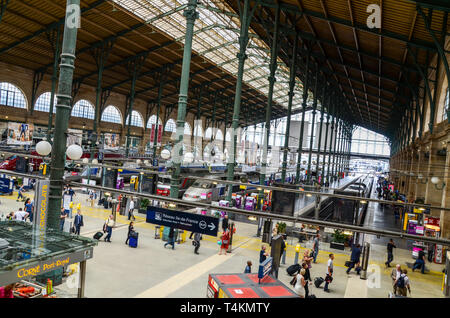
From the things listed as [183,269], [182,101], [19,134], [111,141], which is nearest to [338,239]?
[183,269]

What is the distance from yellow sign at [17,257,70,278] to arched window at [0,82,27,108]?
3144 centimetres

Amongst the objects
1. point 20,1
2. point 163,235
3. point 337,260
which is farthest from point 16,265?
point 20,1

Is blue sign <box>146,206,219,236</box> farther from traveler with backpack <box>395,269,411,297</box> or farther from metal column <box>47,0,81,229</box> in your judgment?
traveler with backpack <box>395,269,411,297</box>

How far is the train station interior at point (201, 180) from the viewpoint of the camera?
21.1 ft

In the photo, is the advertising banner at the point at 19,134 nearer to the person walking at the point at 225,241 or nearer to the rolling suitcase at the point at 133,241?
the rolling suitcase at the point at 133,241

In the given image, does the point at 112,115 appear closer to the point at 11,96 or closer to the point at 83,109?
the point at 83,109

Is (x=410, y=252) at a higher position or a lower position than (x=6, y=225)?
lower

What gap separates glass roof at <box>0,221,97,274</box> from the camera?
15.5 feet

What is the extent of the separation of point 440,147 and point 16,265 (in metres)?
19.0

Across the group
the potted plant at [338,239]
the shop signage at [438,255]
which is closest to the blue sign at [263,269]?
the potted plant at [338,239]

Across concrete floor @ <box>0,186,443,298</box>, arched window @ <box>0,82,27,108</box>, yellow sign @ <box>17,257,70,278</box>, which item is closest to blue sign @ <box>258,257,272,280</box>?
concrete floor @ <box>0,186,443,298</box>

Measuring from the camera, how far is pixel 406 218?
18266mm
